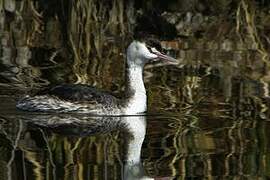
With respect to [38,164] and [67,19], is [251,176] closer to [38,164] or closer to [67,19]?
[38,164]

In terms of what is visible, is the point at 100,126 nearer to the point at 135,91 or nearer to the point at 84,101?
the point at 84,101

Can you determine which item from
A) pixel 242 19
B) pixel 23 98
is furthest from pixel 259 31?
pixel 23 98

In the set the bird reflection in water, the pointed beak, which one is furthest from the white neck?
the pointed beak

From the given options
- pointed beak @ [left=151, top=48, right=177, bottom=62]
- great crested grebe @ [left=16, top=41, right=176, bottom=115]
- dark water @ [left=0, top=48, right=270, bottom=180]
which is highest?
pointed beak @ [left=151, top=48, right=177, bottom=62]

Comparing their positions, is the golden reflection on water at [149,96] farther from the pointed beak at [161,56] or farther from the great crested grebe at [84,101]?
the pointed beak at [161,56]

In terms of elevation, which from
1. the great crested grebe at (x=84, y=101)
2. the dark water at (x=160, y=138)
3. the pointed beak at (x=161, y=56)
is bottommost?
the dark water at (x=160, y=138)

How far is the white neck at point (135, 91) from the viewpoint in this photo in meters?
10.5

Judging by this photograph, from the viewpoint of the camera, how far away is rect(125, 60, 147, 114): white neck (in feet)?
34.5

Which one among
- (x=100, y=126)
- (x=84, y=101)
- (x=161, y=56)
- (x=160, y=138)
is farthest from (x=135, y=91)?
(x=160, y=138)

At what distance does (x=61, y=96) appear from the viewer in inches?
414

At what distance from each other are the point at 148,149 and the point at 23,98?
243 cm

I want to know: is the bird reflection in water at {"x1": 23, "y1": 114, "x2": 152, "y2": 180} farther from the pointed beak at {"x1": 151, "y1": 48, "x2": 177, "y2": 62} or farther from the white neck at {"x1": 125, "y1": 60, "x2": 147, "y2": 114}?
the pointed beak at {"x1": 151, "y1": 48, "x2": 177, "y2": 62}

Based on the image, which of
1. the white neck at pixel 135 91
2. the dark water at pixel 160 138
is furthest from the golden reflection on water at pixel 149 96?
the white neck at pixel 135 91

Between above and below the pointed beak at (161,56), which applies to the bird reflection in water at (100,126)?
below
